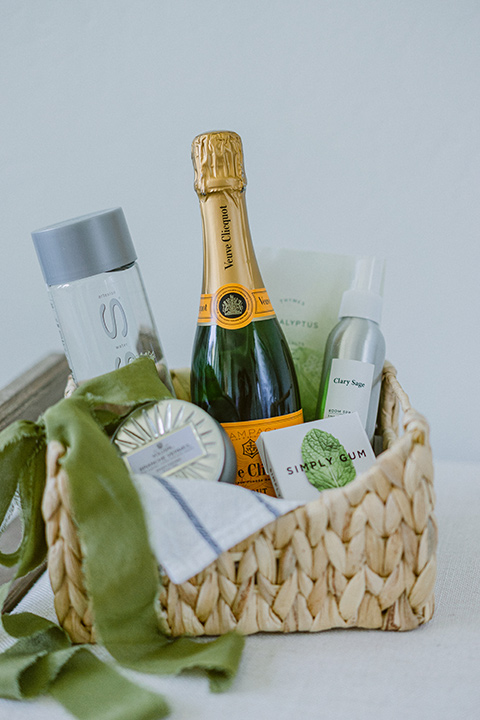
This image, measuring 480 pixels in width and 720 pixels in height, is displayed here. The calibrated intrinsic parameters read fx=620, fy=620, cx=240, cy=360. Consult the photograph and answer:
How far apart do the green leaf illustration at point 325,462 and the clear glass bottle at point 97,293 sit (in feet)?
0.53

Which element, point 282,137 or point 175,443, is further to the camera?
point 282,137

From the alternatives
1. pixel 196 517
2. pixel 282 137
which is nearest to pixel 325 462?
pixel 196 517

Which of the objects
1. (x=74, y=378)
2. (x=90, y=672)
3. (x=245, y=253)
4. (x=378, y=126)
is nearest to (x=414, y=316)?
(x=378, y=126)

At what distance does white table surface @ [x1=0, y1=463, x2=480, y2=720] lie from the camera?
1.03 ft

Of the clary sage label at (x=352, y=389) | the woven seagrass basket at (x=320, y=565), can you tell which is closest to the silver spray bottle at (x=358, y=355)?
the clary sage label at (x=352, y=389)

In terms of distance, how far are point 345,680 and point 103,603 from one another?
137 mm

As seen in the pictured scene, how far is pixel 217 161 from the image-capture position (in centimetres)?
47

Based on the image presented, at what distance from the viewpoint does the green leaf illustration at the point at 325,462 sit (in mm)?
412

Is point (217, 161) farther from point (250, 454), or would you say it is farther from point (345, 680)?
point (345, 680)

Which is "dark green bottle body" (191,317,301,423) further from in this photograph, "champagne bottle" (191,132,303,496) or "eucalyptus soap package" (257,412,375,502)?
"eucalyptus soap package" (257,412,375,502)

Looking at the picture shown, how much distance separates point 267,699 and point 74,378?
0.28 metres

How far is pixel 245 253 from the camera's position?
514 mm

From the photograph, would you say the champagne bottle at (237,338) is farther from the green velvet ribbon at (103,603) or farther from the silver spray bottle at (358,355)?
the green velvet ribbon at (103,603)

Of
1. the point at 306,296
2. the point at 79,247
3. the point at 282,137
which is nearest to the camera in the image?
the point at 79,247
